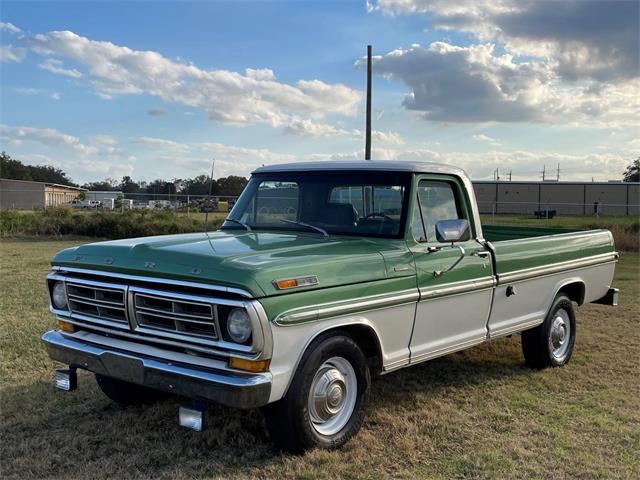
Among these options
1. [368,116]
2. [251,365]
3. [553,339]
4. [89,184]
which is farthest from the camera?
[89,184]

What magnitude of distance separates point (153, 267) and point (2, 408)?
85.5 inches

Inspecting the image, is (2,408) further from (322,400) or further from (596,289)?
(596,289)

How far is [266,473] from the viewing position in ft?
12.8

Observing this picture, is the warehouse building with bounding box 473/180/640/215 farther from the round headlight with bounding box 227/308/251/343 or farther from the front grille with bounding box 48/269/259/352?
the round headlight with bounding box 227/308/251/343

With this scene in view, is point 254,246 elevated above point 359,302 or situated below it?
above

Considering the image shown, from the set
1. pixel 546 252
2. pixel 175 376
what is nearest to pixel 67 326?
pixel 175 376

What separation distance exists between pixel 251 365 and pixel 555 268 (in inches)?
154

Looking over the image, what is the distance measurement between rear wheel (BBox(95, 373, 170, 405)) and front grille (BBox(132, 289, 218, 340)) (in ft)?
4.10

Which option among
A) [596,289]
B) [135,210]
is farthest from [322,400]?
[135,210]

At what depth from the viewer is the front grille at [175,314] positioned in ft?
12.3

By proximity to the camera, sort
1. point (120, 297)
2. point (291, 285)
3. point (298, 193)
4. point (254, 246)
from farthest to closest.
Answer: point (298, 193), point (254, 246), point (120, 297), point (291, 285)

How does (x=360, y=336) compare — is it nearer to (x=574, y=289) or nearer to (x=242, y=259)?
(x=242, y=259)

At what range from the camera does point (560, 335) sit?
22.0ft

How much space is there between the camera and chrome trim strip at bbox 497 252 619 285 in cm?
572
